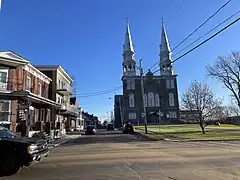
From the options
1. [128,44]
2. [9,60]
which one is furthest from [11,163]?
[128,44]

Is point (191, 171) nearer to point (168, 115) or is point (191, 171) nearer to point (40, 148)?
point (40, 148)

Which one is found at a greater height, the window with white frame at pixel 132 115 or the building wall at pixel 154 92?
the building wall at pixel 154 92

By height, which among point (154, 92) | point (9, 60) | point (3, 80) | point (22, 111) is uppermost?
point (154, 92)

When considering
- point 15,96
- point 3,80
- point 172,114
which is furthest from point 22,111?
point 172,114

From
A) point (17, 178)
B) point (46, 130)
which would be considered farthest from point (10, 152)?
point (46, 130)

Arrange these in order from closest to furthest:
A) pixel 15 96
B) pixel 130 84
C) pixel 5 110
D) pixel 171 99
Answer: pixel 15 96 < pixel 5 110 < pixel 130 84 < pixel 171 99

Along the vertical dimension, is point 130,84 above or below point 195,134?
above

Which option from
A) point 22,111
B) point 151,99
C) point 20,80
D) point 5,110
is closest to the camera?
point 5,110

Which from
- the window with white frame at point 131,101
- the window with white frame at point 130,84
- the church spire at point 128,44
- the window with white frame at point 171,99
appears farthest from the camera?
the window with white frame at point 171,99

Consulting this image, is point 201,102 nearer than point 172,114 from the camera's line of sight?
Yes

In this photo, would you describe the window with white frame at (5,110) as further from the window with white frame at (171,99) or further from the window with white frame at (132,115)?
the window with white frame at (171,99)

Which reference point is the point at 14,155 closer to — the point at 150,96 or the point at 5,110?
the point at 5,110

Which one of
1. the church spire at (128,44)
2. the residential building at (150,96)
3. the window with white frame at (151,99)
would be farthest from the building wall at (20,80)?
the window with white frame at (151,99)

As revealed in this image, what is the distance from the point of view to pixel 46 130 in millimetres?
33938
